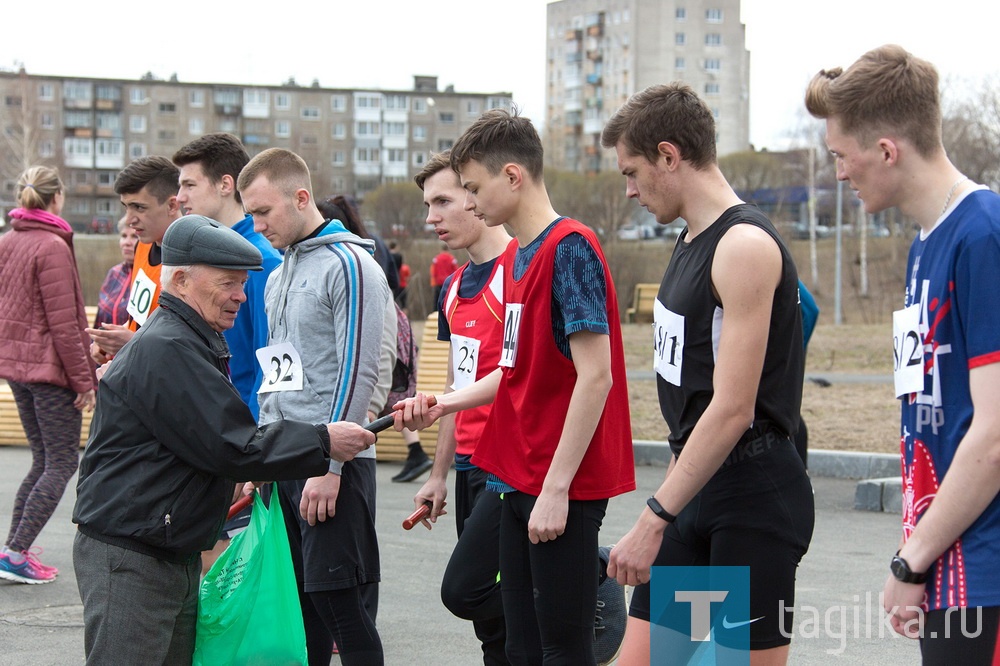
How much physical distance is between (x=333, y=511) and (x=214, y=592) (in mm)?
503

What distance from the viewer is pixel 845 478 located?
29.8ft

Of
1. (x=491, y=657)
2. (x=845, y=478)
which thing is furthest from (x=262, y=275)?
(x=845, y=478)

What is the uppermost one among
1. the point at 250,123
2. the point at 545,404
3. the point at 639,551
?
the point at 250,123

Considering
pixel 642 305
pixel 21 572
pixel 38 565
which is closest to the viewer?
pixel 21 572

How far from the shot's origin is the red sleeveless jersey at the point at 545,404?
3.20m

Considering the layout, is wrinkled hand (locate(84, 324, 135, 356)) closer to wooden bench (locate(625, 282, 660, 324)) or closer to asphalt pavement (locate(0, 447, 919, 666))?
asphalt pavement (locate(0, 447, 919, 666))

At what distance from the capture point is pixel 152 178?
4918mm

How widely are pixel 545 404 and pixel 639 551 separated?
23.3 inches

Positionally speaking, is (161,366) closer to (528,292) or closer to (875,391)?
(528,292)

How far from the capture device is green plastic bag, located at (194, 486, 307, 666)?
3.41m

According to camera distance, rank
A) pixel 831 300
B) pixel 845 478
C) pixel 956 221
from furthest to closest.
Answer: pixel 831 300, pixel 845 478, pixel 956 221

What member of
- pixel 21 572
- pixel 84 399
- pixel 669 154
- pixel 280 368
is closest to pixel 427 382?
pixel 84 399

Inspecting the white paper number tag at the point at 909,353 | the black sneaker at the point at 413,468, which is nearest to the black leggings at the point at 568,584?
the white paper number tag at the point at 909,353

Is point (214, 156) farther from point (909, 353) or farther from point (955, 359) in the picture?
point (955, 359)
